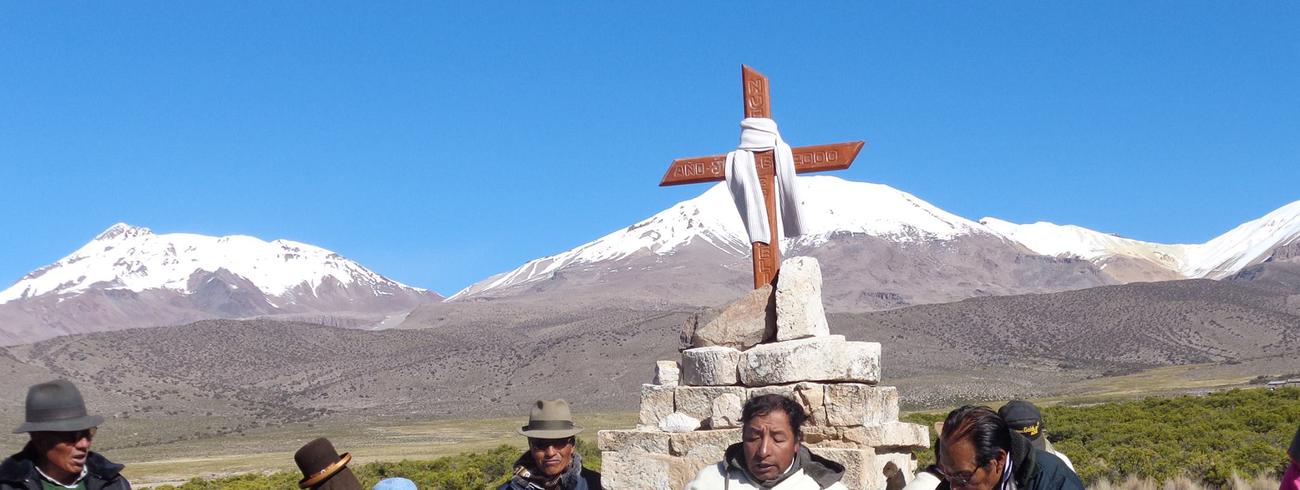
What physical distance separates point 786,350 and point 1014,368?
6492 centimetres

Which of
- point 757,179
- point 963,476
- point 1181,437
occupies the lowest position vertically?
point 1181,437

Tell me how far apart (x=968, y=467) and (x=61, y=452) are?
344 centimetres

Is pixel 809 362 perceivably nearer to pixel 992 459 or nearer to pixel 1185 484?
pixel 992 459

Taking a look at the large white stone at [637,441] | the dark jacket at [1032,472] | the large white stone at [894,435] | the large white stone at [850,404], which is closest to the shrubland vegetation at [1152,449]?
the large white stone at [894,435]

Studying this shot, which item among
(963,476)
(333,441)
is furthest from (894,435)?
(333,441)

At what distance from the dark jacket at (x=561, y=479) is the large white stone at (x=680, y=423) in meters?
3.44

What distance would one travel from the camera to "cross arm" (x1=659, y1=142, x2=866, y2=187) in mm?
10727

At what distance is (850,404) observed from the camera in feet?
30.6

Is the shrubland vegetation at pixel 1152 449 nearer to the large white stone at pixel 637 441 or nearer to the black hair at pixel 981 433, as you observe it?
the large white stone at pixel 637 441

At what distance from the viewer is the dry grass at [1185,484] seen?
Answer: 45.9ft

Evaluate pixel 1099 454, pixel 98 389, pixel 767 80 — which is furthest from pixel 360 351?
pixel 767 80

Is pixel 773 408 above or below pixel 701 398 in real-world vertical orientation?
below

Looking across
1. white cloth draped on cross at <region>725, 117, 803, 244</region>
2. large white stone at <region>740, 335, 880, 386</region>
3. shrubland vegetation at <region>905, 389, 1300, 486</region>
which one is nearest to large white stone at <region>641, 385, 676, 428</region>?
large white stone at <region>740, 335, 880, 386</region>

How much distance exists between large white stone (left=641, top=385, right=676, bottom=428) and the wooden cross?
4.05ft
